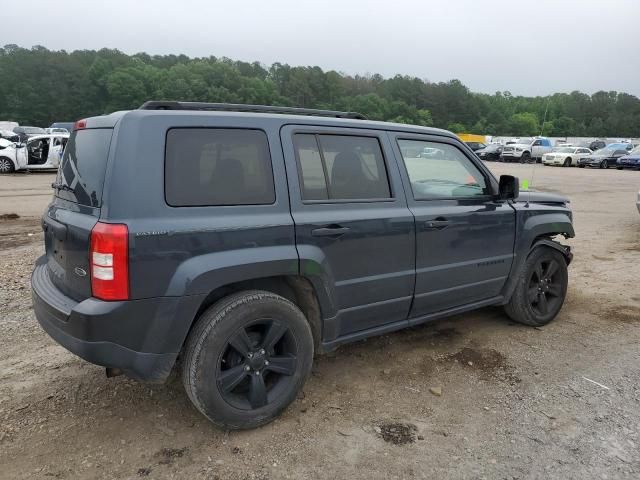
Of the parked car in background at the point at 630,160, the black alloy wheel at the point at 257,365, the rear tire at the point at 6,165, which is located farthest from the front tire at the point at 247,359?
the parked car in background at the point at 630,160

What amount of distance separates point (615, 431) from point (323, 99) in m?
115

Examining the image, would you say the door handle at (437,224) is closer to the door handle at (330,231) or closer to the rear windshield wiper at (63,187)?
the door handle at (330,231)

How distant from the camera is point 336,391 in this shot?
11.4 ft

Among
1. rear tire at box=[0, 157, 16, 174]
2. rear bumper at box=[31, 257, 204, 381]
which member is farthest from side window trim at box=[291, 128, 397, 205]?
rear tire at box=[0, 157, 16, 174]

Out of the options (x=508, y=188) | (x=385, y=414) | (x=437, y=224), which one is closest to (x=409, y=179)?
(x=437, y=224)

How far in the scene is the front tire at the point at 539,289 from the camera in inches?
178

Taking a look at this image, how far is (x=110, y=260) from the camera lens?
8.11 ft

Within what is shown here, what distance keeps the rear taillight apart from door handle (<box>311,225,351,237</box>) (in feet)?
3.59

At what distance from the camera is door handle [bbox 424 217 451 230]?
3607mm

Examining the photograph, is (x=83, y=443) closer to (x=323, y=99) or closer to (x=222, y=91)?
(x=222, y=91)

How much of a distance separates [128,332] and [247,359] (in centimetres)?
69

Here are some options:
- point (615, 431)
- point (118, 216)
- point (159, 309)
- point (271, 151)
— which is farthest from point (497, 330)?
point (118, 216)

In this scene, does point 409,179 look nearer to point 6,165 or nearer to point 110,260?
point 110,260

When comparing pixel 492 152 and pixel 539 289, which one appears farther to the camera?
pixel 492 152
